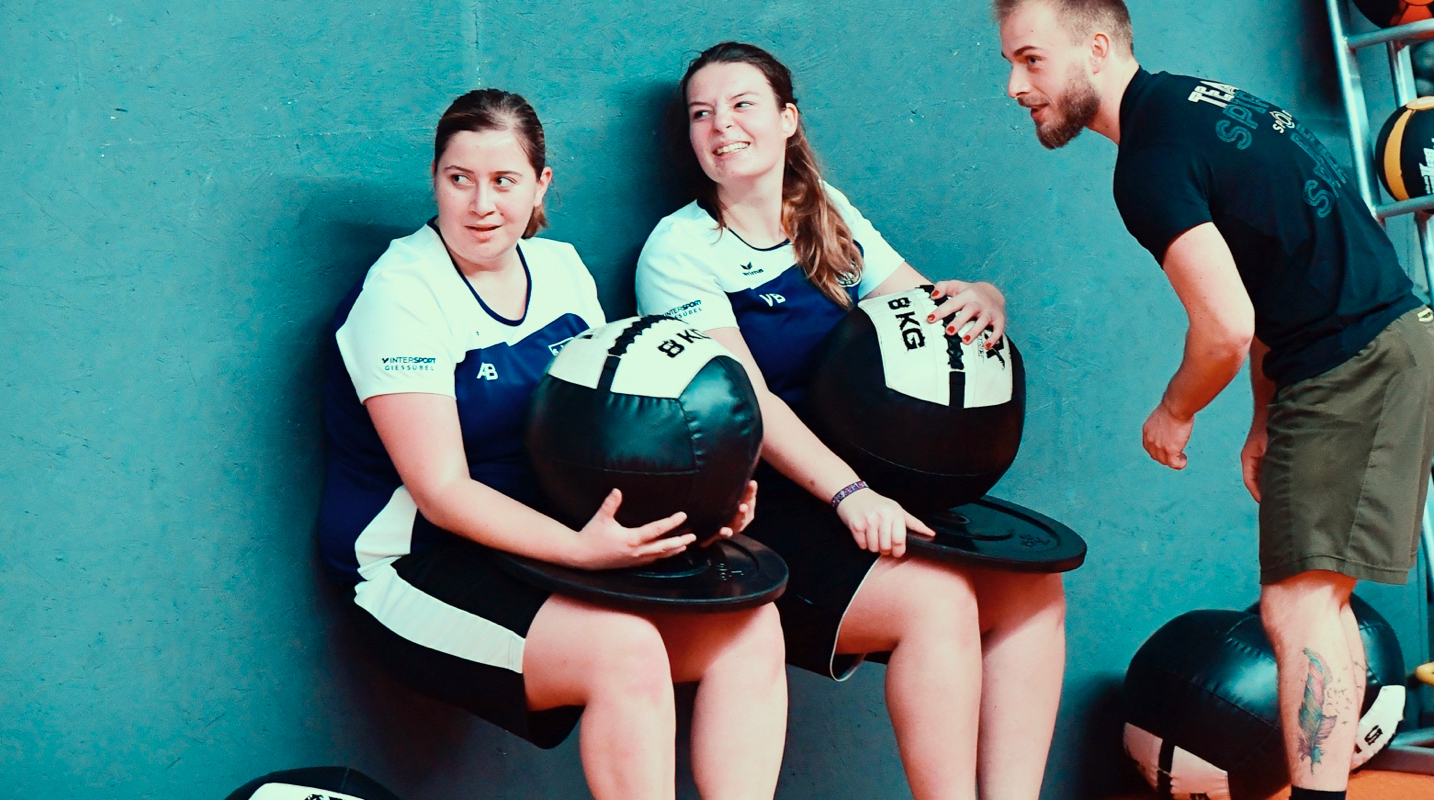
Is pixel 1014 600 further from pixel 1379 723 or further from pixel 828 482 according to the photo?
pixel 1379 723

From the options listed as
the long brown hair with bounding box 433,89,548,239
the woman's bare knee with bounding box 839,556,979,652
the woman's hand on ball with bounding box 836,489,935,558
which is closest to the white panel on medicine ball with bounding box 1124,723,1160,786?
the woman's bare knee with bounding box 839,556,979,652

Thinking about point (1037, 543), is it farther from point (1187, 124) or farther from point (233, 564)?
point (233, 564)

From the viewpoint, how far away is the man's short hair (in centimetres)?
225

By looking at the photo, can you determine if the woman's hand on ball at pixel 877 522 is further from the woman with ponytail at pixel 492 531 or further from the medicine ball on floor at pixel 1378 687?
the medicine ball on floor at pixel 1378 687

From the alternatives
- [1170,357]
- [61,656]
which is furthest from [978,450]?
[61,656]

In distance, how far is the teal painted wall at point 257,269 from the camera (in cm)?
198

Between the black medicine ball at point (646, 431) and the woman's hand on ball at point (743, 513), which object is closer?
the black medicine ball at point (646, 431)

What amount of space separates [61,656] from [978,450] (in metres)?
1.50

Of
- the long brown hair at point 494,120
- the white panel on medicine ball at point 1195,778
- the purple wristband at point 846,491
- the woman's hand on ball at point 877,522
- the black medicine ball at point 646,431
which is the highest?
the long brown hair at point 494,120

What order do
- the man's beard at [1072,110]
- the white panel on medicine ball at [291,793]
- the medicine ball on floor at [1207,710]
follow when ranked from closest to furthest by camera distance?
the white panel on medicine ball at [291,793], the man's beard at [1072,110], the medicine ball on floor at [1207,710]

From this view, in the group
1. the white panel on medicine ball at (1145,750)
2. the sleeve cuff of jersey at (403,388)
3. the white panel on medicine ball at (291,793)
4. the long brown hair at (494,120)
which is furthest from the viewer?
the white panel on medicine ball at (1145,750)

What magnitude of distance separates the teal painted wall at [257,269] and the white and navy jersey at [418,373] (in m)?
0.11

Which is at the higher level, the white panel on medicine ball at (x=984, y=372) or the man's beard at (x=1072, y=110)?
the man's beard at (x=1072, y=110)

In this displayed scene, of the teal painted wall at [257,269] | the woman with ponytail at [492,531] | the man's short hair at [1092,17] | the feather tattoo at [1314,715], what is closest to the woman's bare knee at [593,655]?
the woman with ponytail at [492,531]
